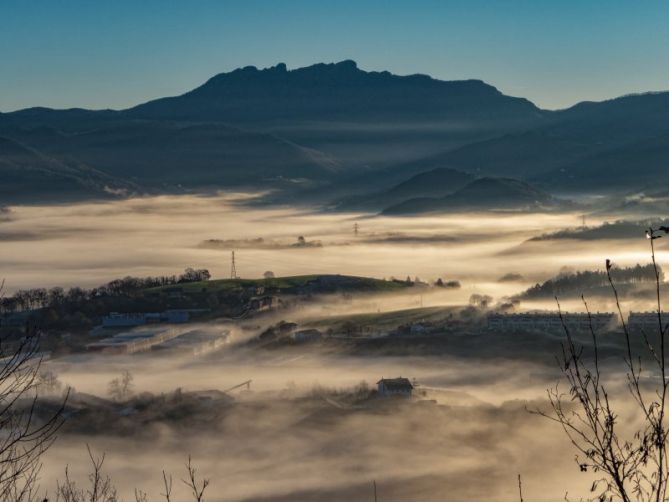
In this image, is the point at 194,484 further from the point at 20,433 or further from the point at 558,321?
the point at 558,321

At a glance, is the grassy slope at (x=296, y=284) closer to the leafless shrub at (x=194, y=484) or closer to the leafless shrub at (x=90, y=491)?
the leafless shrub at (x=194, y=484)

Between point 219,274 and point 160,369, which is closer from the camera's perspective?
point 160,369

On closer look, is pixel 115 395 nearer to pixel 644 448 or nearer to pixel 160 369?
pixel 160 369

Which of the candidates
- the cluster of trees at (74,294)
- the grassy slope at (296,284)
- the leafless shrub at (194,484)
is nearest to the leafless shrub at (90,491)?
the leafless shrub at (194,484)

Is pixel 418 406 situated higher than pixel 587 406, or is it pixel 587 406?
pixel 587 406

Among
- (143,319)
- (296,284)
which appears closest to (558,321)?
(143,319)

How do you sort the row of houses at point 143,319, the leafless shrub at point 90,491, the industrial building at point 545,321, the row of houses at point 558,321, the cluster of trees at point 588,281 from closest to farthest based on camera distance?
the leafless shrub at point 90,491 → the row of houses at point 558,321 → the industrial building at point 545,321 → the row of houses at point 143,319 → the cluster of trees at point 588,281

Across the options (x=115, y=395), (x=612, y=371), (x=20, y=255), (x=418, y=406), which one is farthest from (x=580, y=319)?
(x=20, y=255)
